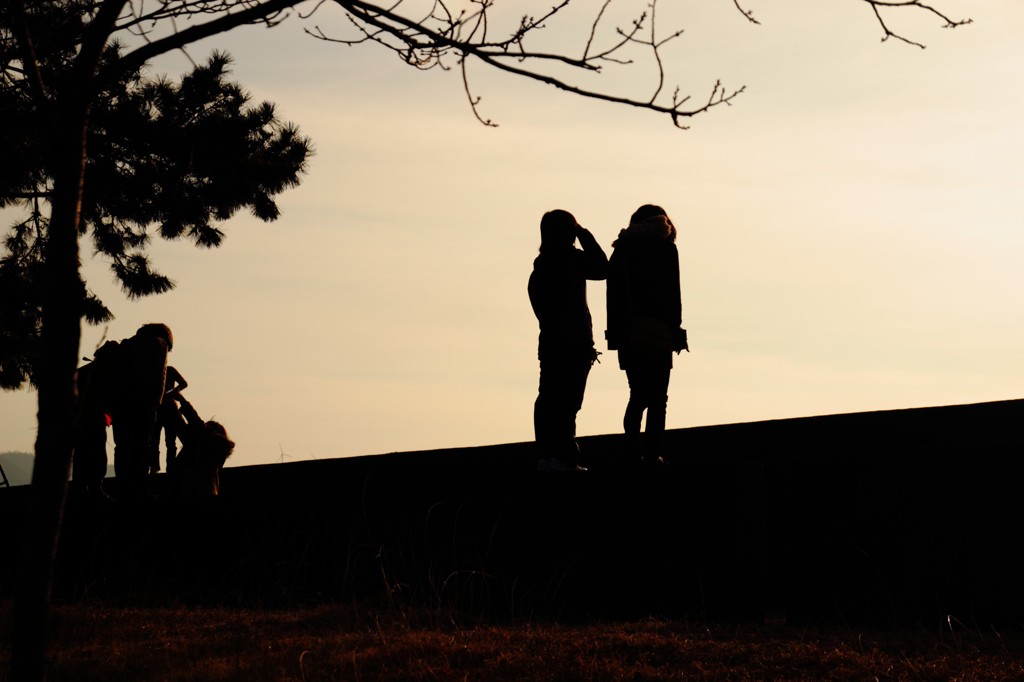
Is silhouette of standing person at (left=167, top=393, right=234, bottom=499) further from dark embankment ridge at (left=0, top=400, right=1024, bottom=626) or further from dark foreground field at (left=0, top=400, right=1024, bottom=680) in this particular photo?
dark foreground field at (left=0, top=400, right=1024, bottom=680)

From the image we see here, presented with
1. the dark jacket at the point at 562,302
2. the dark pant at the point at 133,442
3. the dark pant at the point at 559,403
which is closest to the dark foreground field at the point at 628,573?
the dark pant at the point at 559,403

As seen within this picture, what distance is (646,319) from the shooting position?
25.9ft

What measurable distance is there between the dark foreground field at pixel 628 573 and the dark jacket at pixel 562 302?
0.78m

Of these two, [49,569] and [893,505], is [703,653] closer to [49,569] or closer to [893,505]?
[893,505]

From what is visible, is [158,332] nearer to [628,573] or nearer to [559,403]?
[559,403]

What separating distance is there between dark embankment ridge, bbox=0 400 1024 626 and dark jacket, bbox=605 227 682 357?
0.80 m

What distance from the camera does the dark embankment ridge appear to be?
7.11m

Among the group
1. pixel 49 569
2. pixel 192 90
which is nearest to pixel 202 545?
pixel 49 569

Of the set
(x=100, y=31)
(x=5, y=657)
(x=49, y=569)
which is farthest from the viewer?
(x=5, y=657)

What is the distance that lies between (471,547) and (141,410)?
2.91 meters

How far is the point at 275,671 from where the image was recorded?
621 centimetres

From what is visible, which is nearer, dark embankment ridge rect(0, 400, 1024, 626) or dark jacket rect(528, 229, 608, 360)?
dark embankment ridge rect(0, 400, 1024, 626)

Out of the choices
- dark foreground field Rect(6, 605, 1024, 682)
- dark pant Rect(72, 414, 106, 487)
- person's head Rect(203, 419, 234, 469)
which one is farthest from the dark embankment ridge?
person's head Rect(203, 419, 234, 469)

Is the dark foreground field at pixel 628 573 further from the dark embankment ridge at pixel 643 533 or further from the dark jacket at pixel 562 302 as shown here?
the dark jacket at pixel 562 302
